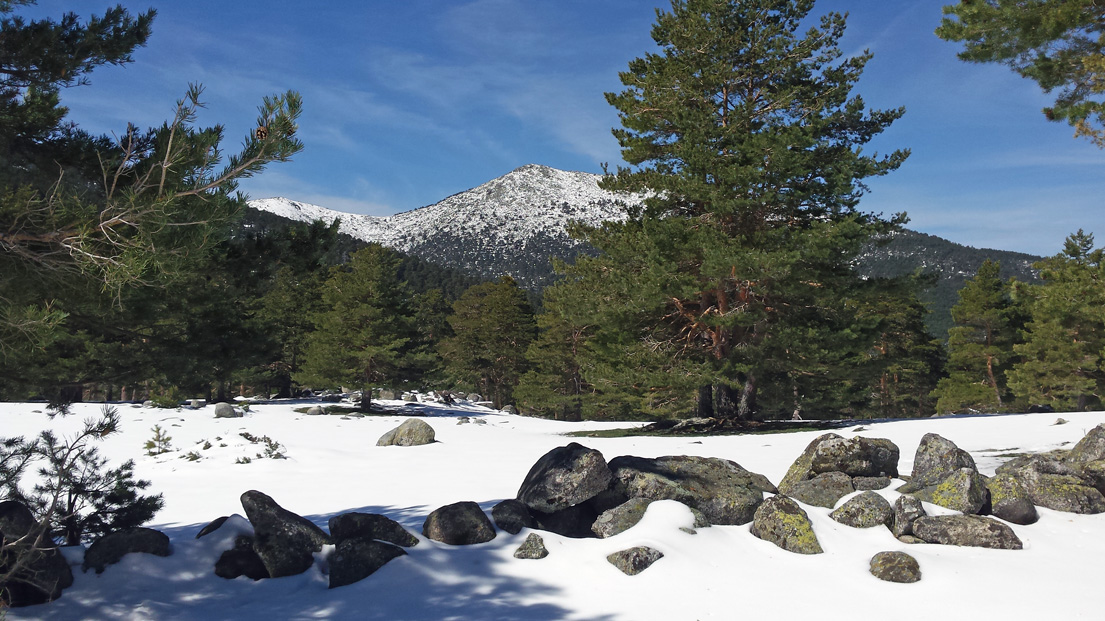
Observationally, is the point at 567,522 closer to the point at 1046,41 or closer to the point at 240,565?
the point at 240,565

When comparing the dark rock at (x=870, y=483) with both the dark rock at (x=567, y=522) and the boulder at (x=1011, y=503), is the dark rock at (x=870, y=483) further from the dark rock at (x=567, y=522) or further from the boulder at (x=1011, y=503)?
the dark rock at (x=567, y=522)

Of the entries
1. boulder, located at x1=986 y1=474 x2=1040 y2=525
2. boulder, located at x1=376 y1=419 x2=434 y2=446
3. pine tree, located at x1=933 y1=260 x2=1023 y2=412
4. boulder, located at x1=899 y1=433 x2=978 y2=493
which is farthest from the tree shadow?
pine tree, located at x1=933 y1=260 x2=1023 y2=412

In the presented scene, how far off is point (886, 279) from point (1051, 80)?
25.3 ft

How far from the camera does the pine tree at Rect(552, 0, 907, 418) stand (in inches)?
632

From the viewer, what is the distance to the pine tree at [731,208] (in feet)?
52.7

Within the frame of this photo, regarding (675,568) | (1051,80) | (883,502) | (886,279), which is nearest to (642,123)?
(886,279)

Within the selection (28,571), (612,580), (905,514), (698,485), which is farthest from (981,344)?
(28,571)

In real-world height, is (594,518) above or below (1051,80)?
below

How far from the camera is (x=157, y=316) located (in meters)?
6.43

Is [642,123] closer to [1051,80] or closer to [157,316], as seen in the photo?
[1051,80]

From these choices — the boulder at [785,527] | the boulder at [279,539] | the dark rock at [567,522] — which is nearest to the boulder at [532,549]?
the dark rock at [567,522]

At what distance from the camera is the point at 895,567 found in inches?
236

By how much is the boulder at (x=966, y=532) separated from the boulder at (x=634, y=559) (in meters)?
2.89

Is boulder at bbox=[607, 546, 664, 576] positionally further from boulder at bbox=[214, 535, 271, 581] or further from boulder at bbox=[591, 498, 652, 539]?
boulder at bbox=[214, 535, 271, 581]
